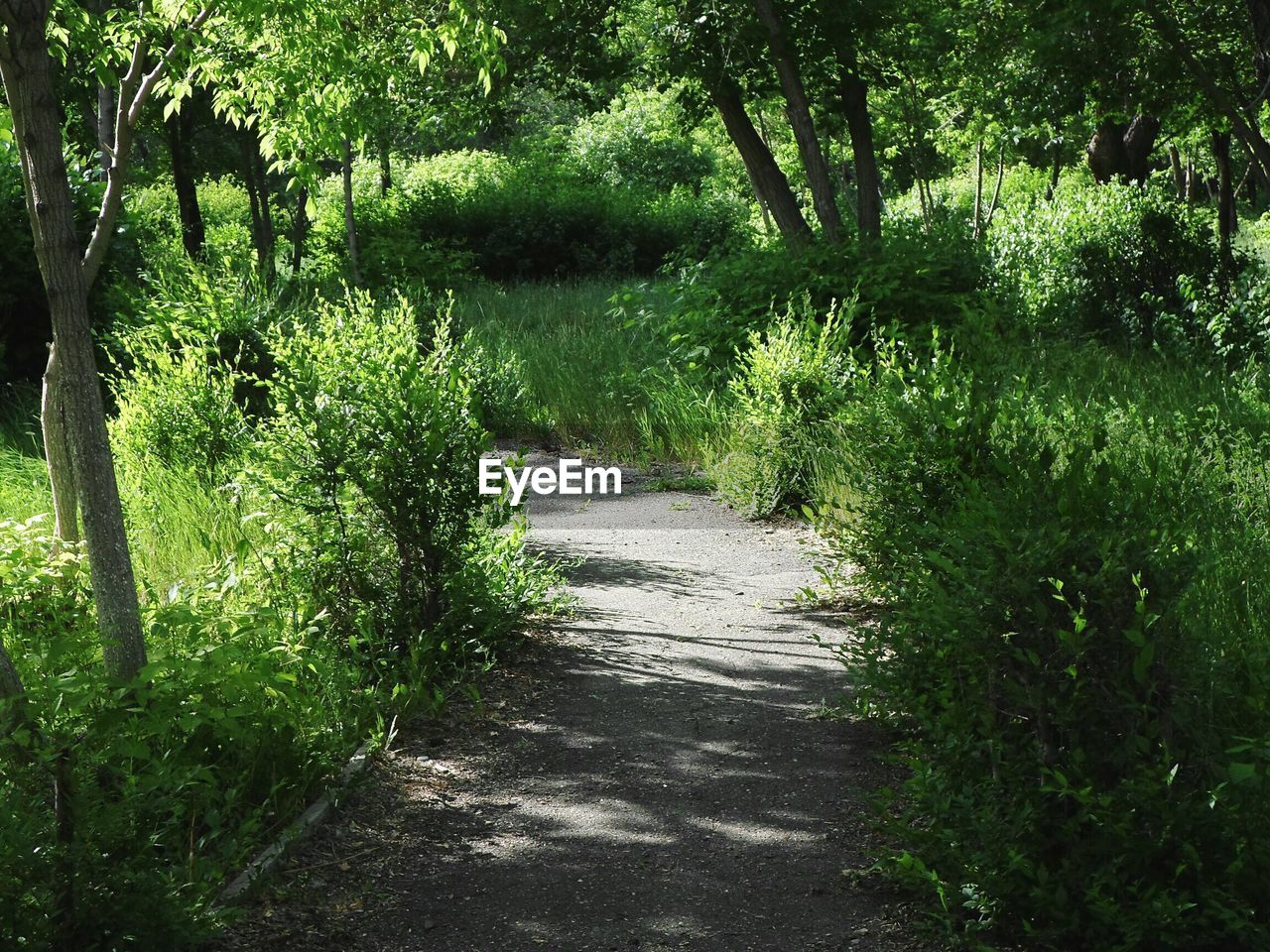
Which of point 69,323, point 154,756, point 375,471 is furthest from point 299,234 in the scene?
point 154,756

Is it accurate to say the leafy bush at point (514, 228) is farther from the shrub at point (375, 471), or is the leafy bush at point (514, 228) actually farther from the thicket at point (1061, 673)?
the thicket at point (1061, 673)

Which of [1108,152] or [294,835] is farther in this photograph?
[1108,152]

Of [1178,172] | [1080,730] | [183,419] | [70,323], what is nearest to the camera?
[1080,730]

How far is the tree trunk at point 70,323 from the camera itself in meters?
4.05

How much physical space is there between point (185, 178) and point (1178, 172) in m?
25.8

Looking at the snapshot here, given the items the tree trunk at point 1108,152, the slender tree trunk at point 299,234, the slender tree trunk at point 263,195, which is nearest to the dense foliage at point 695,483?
the tree trunk at point 1108,152

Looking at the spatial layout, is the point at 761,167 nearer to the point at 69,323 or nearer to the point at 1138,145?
the point at 1138,145

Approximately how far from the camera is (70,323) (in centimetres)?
411

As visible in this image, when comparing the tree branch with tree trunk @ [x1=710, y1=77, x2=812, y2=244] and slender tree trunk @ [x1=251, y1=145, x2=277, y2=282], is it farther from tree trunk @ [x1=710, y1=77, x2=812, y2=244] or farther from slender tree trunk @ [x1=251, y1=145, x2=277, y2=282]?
slender tree trunk @ [x1=251, y1=145, x2=277, y2=282]

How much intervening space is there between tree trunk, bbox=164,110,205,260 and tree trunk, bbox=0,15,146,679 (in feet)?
50.5

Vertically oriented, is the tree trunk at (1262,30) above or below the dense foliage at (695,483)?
above

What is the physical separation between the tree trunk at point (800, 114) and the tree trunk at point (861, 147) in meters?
0.82

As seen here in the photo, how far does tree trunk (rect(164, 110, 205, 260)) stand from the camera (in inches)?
751

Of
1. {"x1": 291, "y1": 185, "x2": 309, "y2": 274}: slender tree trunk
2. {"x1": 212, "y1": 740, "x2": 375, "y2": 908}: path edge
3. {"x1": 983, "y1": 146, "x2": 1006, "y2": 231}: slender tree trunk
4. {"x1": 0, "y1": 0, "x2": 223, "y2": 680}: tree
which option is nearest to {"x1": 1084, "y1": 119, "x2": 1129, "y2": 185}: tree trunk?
{"x1": 983, "y1": 146, "x2": 1006, "y2": 231}: slender tree trunk
